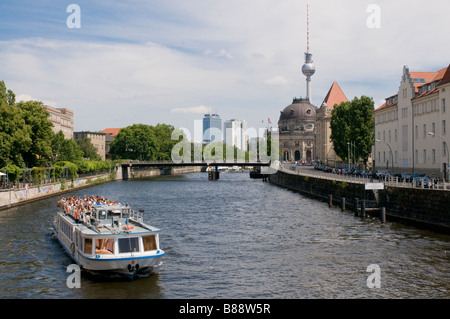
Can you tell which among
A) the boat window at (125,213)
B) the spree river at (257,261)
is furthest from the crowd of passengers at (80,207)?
the spree river at (257,261)

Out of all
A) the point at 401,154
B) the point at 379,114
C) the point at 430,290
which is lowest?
the point at 430,290

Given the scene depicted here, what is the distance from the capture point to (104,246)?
30703mm

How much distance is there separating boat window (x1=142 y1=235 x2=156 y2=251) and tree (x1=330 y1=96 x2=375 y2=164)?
Result: 81931 millimetres

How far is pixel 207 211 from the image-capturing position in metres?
63.4

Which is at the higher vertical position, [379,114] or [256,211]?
[379,114]

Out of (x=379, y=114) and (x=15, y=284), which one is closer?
(x=15, y=284)

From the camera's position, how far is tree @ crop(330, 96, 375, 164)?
110 metres

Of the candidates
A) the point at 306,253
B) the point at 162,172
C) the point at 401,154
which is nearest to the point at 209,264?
the point at 306,253

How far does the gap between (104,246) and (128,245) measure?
4.78 feet

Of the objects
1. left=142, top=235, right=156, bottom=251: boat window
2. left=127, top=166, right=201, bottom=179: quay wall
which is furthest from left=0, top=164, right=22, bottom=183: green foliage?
left=127, top=166, right=201, bottom=179: quay wall

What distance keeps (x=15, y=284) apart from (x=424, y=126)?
2517 inches

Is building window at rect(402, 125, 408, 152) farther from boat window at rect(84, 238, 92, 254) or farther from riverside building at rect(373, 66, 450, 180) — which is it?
boat window at rect(84, 238, 92, 254)

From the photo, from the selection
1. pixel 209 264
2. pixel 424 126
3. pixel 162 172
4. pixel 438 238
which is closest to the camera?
pixel 209 264

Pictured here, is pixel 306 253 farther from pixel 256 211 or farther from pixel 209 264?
pixel 256 211
